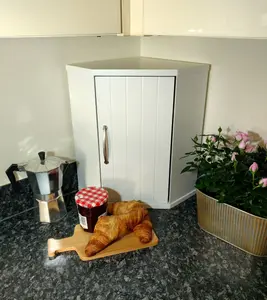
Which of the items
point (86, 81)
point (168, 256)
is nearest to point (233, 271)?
point (168, 256)

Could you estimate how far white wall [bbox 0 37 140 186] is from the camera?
976mm

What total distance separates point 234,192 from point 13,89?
809 millimetres

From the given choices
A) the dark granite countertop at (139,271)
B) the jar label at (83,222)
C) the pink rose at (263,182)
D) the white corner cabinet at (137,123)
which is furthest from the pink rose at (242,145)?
the jar label at (83,222)

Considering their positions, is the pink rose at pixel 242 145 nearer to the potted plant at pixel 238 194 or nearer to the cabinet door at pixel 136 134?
the potted plant at pixel 238 194

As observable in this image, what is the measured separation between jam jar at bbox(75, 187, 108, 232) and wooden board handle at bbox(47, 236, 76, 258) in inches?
2.8

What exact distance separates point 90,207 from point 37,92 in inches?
18.2

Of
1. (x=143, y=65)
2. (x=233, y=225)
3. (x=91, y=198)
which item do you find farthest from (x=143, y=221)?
(x=143, y=65)

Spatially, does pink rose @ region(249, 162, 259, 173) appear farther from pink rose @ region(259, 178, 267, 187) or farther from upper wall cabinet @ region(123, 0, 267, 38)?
upper wall cabinet @ region(123, 0, 267, 38)

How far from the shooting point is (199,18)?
0.67m

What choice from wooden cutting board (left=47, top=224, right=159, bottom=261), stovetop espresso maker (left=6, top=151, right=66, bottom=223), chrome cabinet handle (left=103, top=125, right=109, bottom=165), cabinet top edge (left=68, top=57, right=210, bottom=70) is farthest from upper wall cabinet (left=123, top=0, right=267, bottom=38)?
wooden cutting board (left=47, top=224, right=159, bottom=261)

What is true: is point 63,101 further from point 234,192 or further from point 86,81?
point 234,192

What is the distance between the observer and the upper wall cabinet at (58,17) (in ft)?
2.14

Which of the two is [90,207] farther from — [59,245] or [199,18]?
[199,18]

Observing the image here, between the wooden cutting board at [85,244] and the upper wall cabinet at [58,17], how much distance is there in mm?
636
